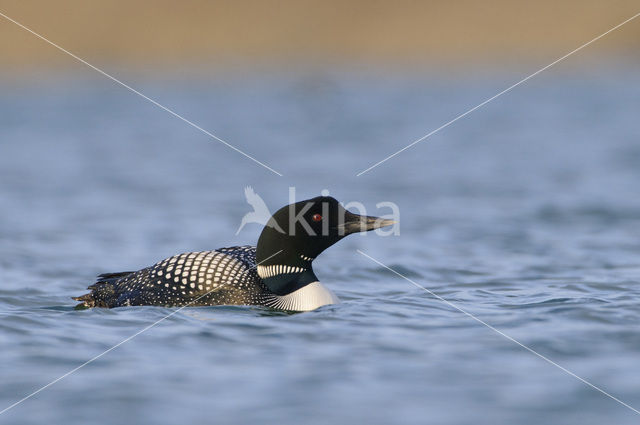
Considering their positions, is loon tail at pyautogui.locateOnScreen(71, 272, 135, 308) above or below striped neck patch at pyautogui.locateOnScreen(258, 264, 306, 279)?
below

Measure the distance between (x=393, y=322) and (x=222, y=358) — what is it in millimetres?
1041

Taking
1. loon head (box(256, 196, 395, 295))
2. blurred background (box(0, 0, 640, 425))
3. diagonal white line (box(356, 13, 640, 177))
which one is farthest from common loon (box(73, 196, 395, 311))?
diagonal white line (box(356, 13, 640, 177))

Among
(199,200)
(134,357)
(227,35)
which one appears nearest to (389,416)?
(134,357)

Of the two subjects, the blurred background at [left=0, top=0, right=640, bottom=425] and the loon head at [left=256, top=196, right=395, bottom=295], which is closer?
the blurred background at [left=0, top=0, right=640, bottom=425]

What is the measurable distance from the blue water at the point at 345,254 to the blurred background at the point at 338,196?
0.08 feet

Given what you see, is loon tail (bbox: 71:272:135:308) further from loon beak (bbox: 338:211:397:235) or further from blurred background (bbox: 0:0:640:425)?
loon beak (bbox: 338:211:397:235)

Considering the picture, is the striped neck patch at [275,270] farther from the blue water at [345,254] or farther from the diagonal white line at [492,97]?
the diagonal white line at [492,97]

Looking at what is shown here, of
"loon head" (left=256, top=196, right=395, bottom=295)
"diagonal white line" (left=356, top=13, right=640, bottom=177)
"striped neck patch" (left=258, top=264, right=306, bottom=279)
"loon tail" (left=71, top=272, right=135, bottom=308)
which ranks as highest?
"diagonal white line" (left=356, top=13, right=640, bottom=177)

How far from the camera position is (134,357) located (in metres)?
4.44

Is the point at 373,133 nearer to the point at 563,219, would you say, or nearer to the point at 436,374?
the point at 563,219

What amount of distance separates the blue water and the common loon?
0.54 feet

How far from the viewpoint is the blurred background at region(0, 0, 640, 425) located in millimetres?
4031

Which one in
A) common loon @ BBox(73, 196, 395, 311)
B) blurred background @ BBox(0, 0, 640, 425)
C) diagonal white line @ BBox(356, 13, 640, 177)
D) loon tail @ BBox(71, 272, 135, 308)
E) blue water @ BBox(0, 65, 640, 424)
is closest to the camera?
blue water @ BBox(0, 65, 640, 424)

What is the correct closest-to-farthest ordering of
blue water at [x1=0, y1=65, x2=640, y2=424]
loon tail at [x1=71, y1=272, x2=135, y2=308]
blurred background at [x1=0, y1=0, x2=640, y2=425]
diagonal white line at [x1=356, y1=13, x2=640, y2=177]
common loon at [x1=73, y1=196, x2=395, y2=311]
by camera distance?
blue water at [x1=0, y1=65, x2=640, y2=424] → blurred background at [x1=0, y1=0, x2=640, y2=425] → common loon at [x1=73, y1=196, x2=395, y2=311] → loon tail at [x1=71, y1=272, x2=135, y2=308] → diagonal white line at [x1=356, y1=13, x2=640, y2=177]
